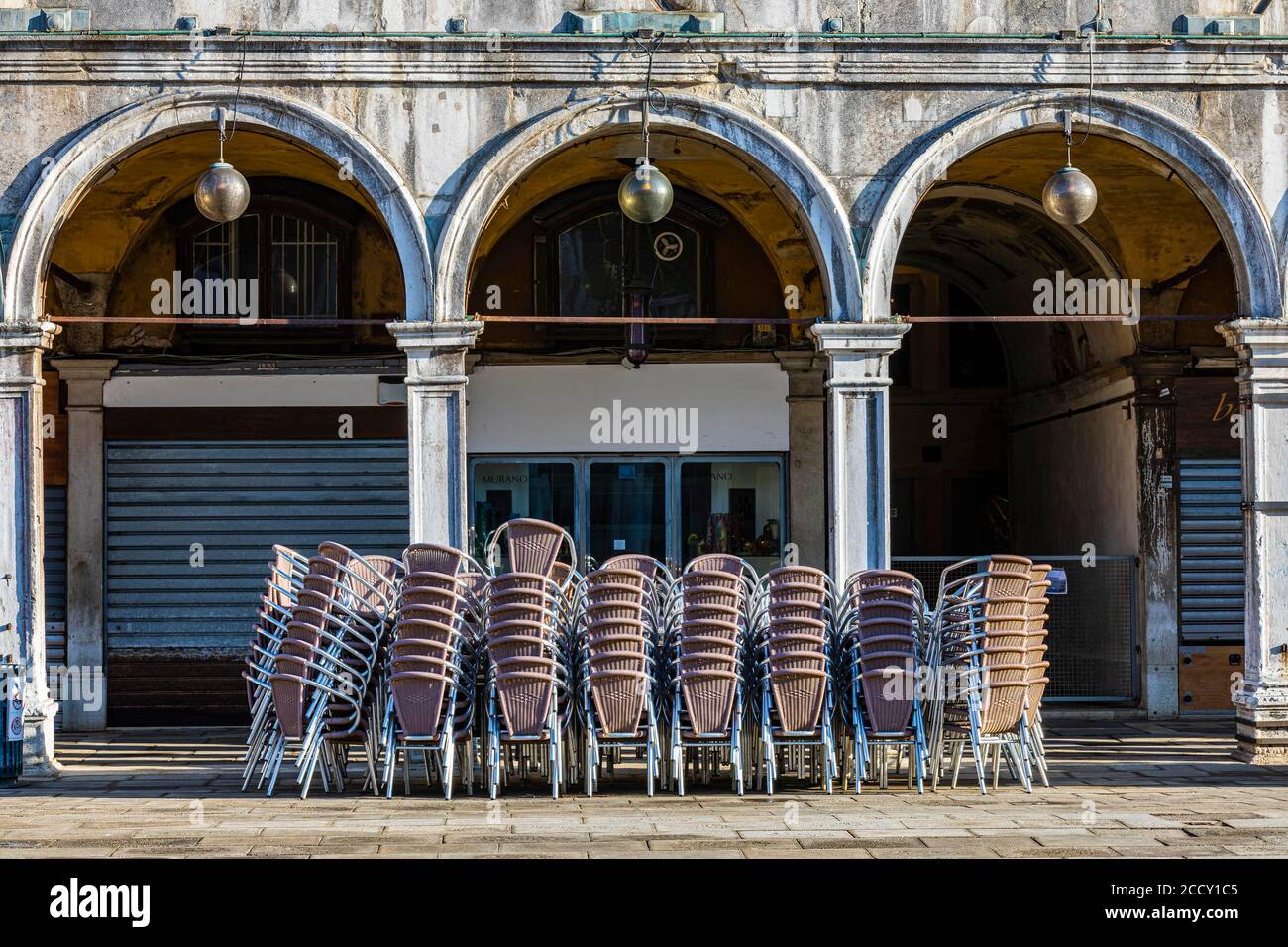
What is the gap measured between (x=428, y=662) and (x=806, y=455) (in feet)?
21.5

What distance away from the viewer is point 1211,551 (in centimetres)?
1550

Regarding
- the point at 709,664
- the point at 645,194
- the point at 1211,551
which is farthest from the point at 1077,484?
the point at 709,664

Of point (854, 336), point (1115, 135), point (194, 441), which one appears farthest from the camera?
point (194, 441)

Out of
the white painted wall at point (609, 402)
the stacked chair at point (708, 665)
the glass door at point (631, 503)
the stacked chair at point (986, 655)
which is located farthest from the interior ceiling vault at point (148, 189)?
the stacked chair at point (986, 655)

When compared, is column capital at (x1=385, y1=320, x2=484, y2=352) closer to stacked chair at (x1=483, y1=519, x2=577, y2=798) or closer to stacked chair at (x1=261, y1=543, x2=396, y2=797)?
stacked chair at (x1=261, y1=543, x2=396, y2=797)

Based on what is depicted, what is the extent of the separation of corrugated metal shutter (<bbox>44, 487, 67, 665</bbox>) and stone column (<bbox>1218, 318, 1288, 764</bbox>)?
395 inches

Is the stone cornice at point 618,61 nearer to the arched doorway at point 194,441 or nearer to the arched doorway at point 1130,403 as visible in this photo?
the arched doorway at point 1130,403


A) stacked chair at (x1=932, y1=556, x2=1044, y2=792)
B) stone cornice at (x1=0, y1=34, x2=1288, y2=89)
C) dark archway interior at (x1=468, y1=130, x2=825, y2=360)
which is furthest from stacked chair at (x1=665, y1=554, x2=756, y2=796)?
dark archway interior at (x1=468, y1=130, x2=825, y2=360)

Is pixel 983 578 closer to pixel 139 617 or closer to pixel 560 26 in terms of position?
pixel 560 26

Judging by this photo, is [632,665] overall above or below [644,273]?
below

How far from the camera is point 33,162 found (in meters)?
11.9

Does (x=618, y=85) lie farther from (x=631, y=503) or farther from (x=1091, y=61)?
(x=631, y=503)

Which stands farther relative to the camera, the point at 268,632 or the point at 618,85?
the point at 618,85

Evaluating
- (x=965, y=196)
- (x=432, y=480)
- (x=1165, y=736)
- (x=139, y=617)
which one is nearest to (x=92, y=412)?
(x=139, y=617)
